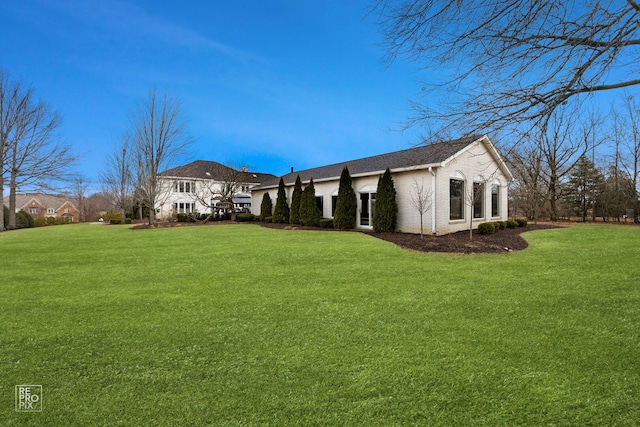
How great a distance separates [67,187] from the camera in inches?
927

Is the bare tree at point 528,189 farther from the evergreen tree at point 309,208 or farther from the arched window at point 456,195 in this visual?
the evergreen tree at point 309,208

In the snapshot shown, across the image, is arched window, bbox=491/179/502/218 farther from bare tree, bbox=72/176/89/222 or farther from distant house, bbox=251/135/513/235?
bare tree, bbox=72/176/89/222

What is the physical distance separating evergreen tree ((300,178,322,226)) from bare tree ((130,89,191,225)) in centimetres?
1232

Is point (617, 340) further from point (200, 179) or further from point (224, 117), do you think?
point (200, 179)

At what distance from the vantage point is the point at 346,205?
17469mm

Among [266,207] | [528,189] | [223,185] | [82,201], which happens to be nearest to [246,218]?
[266,207]

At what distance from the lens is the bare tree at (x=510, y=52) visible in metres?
3.30

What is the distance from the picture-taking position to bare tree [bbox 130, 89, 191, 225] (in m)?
24.6

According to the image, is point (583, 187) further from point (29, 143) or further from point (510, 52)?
point (29, 143)

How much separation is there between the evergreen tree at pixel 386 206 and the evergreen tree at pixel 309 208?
4.85 m

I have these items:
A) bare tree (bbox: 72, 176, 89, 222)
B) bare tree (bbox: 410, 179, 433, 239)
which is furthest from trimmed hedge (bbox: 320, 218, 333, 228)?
bare tree (bbox: 72, 176, 89, 222)

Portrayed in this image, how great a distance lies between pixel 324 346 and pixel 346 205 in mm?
14290

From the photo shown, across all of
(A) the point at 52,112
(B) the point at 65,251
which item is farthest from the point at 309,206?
(A) the point at 52,112

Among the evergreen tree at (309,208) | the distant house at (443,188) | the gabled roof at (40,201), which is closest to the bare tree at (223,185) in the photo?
the evergreen tree at (309,208)
